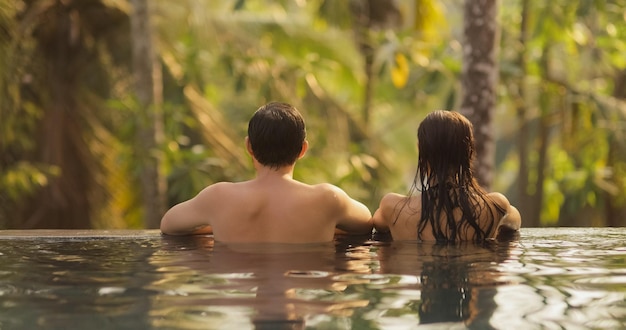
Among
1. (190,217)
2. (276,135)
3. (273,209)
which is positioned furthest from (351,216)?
(190,217)

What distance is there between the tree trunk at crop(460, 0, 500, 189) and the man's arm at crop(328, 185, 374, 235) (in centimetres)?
469

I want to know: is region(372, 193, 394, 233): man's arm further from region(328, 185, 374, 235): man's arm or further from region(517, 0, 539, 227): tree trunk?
region(517, 0, 539, 227): tree trunk

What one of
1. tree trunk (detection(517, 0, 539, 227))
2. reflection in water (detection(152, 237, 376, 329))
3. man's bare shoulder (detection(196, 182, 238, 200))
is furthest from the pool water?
tree trunk (detection(517, 0, 539, 227))

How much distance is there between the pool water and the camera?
2.96 metres

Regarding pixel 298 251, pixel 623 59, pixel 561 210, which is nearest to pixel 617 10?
pixel 623 59

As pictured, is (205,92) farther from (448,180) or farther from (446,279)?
(446,279)

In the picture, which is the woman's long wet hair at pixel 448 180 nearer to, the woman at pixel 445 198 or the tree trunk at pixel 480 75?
the woman at pixel 445 198

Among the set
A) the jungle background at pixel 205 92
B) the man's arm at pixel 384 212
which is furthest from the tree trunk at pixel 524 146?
the man's arm at pixel 384 212

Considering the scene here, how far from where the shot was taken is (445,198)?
4.88 metres

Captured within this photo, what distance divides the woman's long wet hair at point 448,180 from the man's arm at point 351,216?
0.79 feet

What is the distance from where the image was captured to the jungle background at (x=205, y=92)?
474 inches

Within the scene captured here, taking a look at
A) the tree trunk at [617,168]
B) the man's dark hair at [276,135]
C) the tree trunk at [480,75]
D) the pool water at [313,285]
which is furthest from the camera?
the tree trunk at [617,168]

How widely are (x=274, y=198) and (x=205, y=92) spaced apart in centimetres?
1039

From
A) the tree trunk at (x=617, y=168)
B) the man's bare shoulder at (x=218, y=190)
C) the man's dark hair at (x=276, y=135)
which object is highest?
the tree trunk at (x=617, y=168)
